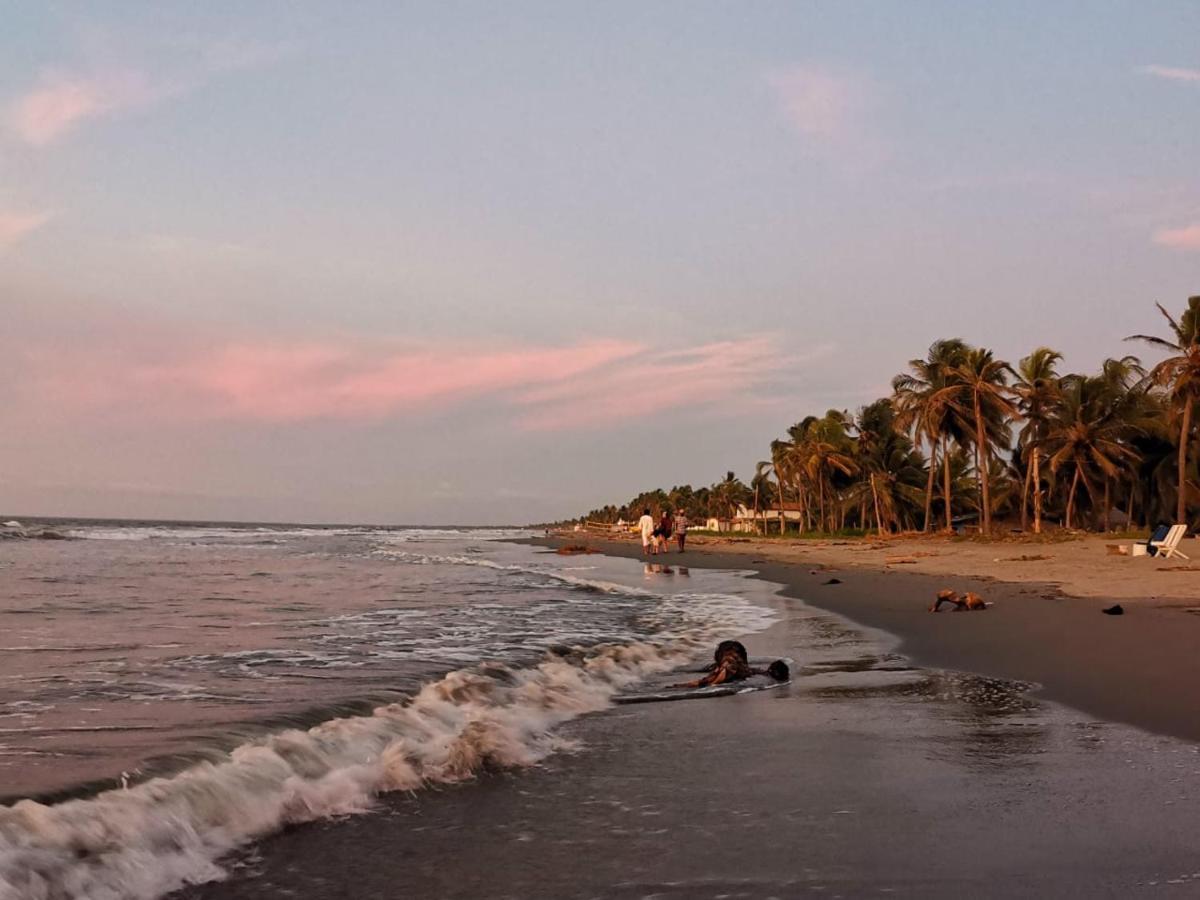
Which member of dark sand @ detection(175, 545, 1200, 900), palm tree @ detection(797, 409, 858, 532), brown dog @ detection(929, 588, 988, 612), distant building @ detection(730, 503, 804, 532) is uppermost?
palm tree @ detection(797, 409, 858, 532)

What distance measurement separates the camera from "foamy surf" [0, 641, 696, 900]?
3.73 metres

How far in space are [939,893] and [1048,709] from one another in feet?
13.7

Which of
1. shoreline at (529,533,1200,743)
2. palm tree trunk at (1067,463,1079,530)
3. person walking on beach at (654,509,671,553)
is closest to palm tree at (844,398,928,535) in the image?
palm tree trunk at (1067,463,1079,530)

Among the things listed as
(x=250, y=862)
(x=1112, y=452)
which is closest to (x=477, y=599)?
(x=250, y=862)

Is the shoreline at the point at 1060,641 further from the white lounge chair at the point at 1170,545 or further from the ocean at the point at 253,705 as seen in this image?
the white lounge chair at the point at 1170,545

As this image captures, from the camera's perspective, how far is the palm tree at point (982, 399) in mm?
50906

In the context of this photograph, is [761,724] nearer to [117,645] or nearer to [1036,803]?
[1036,803]

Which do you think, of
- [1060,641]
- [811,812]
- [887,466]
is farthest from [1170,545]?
[887,466]

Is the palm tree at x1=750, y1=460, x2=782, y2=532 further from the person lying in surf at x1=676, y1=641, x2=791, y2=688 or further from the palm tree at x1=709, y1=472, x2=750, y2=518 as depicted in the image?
the person lying in surf at x1=676, y1=641, x2=791, y2=688

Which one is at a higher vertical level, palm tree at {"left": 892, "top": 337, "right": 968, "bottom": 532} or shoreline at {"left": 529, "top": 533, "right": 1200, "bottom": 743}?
palm tree at {"left": 892, "top": 337, "right": 968, "bottom": 532}

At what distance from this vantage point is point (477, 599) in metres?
18.8

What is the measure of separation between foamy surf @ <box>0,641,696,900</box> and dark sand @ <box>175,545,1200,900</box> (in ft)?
0.78

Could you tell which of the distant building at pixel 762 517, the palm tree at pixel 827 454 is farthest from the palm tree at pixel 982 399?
the distant building at pixel 762 517

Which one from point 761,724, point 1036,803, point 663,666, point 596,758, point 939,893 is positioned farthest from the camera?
point 663,666
